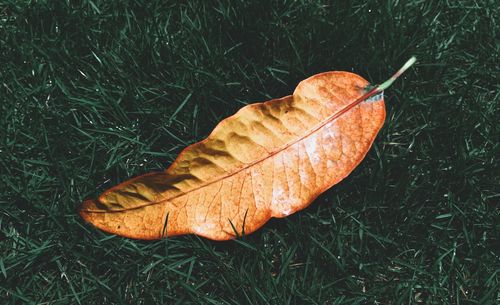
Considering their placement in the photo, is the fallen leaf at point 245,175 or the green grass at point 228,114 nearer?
the fallen leaf at point 245,175

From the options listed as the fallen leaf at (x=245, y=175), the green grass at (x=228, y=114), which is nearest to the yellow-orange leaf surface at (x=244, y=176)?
the fallen leaf at (x=245, y=175)

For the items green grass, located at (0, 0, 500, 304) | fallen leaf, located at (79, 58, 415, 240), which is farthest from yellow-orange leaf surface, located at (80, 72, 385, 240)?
green grass, located at (0, 0, 500, 304)

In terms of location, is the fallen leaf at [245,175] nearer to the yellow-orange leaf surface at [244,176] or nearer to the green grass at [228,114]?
the yellow-orange leaf surface at [244,176]

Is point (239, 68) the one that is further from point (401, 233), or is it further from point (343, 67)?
point (401, 233)

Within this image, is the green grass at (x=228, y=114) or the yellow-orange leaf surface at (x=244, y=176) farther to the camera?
the green grass at (x=228, y=114)

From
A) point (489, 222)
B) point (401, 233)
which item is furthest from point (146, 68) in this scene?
point (489, 222)

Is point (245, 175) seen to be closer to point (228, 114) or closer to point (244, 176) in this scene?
point (244, 176)

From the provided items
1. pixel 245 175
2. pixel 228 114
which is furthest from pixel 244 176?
pixel 228 114
